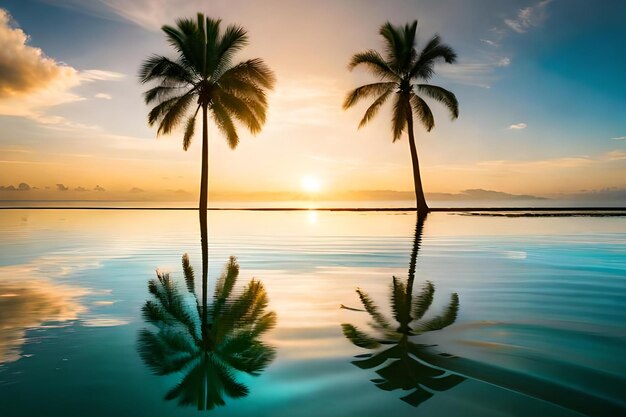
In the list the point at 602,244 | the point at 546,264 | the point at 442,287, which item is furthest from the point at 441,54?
the point at 442,287

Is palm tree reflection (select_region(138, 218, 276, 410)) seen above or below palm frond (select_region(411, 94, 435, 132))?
below

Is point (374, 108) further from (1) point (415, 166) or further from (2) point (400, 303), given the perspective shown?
(2) point (400, 303)

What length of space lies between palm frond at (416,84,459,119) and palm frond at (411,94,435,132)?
24.5 inches

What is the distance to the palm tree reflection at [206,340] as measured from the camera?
2.17 m

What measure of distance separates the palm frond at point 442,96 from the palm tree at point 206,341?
79.8 feet

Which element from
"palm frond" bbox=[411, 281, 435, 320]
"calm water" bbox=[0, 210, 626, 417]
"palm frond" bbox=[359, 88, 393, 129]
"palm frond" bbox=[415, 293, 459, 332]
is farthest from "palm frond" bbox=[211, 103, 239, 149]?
"palm frond" bbox=[415, 293, 459, 332]

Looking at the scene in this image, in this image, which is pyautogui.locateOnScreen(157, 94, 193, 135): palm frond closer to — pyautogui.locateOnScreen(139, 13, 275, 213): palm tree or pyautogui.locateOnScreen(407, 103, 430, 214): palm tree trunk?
pyautogui.locateOnScreen(139, 13, 275, 213): palm tree

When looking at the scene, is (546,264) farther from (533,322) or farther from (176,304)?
(176,304)

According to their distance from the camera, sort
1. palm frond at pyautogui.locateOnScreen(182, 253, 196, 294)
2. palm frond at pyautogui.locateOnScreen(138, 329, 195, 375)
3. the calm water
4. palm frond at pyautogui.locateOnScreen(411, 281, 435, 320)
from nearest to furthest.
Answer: the calm water, palm frond at pyautogui.locateOnScreen(138, 329, 195, 375), palm frond at pyautogui.locateOnScreen(411, 281, 435, 320), palm frond at pyautogui.locateOnScreen(182, 253, 196, 294)

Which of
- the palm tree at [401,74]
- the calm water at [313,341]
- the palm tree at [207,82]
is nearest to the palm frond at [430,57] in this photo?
the palm tree at [401,74]

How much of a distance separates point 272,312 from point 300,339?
2.77ft

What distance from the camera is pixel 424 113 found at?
27.2 metres

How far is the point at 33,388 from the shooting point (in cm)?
212

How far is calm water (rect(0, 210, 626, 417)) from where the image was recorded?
6.59 feet
